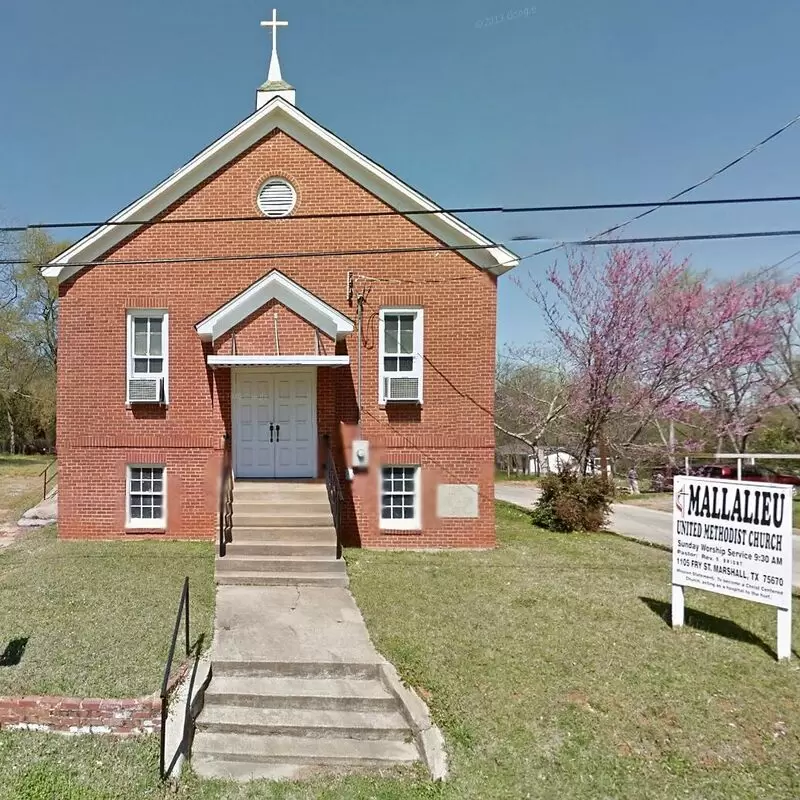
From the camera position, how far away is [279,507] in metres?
9.43

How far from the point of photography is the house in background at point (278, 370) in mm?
10531

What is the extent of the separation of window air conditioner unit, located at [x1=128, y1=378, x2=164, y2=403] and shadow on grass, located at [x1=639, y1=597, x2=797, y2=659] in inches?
353

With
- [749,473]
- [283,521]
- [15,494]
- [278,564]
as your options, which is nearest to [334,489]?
[283,521]

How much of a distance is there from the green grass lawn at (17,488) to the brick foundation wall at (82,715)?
11833 mm

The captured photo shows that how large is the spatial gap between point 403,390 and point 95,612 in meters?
6.16

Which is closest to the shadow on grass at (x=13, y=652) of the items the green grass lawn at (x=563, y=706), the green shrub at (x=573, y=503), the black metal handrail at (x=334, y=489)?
the green grass lawn at (x=563, y=706)

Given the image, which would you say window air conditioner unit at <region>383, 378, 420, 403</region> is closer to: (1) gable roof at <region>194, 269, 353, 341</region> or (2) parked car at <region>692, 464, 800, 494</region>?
(1) gable roof at <region>194, 269, 353, 341</region>

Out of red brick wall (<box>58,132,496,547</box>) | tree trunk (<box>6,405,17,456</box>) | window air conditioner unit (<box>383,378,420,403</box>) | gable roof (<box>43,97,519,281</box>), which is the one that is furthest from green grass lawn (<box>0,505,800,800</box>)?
tree trunk (<box>6,405,17,456</box>)

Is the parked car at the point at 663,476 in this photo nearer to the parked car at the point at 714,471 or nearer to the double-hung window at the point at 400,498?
the parked car at the point at 714,471

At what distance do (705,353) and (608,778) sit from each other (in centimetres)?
1846

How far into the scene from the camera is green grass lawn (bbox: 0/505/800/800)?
394 centimetres

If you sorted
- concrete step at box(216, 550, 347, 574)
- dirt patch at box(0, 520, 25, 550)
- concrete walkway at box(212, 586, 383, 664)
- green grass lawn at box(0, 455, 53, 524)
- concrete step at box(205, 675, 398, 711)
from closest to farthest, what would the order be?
concrete step at box(205, 675, 398, 711) < concrete walkway at box(212, 586, 383, 664) < concrete step at box(216, 550, 347, 574) < dirt patch at box(0, 520, 25, 550) < green grass lawn at box(0, 455, 53, 524)

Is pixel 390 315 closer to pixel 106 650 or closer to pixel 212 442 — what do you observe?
pixel 212 442

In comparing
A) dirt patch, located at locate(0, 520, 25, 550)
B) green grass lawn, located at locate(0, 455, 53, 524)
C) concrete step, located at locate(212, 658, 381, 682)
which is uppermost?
concrete step, located at locate(212, 658, 381, 682)
